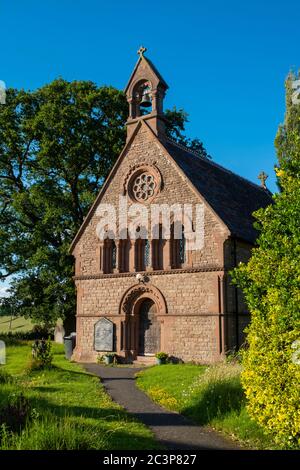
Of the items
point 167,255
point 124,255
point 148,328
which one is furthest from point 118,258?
point 148,328

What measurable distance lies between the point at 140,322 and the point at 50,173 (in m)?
15.9

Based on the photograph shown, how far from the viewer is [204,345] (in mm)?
21219

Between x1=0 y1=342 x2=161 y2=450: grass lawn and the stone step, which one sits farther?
the stone step

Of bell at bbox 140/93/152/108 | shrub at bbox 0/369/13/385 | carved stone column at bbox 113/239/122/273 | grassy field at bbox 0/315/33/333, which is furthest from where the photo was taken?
grassy field at bbox 0/315/33/333

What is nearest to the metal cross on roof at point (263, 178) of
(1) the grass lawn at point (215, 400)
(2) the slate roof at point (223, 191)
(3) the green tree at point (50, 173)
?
(2) the slate roof at point (223, 191)

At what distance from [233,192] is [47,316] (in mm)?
15908

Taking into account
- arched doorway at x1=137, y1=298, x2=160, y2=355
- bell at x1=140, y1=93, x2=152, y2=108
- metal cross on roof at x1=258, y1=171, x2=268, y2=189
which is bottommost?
arched doorway at x1=137, y1=298, x2=160, y2=355

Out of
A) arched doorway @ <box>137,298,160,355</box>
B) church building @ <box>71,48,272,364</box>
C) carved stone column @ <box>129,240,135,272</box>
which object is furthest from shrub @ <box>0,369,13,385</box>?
carved stone column @ <box>129,240,135,272</box>

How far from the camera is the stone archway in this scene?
23781mm

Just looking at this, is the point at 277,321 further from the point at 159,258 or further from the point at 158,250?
the point at 158,250

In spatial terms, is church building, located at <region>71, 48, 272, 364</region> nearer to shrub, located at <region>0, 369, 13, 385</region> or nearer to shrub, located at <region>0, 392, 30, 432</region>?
shrub, located at <region>0, 369, 13, 385</region>

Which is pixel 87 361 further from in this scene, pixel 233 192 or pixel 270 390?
pixel 270 390

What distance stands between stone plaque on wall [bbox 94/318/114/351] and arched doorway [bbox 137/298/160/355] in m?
1.54
